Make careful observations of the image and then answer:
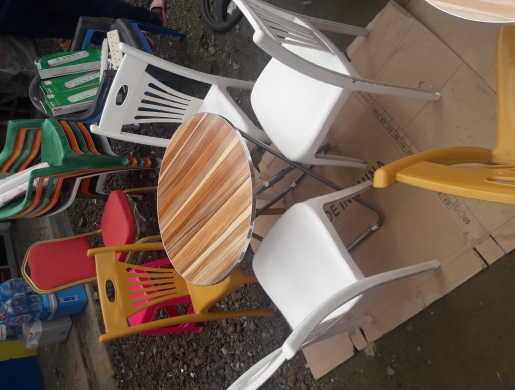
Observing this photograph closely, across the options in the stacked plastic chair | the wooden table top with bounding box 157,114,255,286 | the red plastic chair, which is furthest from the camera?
the red plastic chair

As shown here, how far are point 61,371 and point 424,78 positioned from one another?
3.63m

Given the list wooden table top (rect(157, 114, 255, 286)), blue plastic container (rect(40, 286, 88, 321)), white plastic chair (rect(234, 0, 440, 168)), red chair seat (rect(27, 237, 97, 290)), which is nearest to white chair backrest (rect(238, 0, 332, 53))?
white plastic chair (rect(234, 0, 440, 168))

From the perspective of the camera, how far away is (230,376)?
8.04ft

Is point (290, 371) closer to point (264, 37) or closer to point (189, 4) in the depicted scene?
point (264, 37)

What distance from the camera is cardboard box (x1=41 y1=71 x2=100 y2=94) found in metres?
2.50

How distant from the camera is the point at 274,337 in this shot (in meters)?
2.26

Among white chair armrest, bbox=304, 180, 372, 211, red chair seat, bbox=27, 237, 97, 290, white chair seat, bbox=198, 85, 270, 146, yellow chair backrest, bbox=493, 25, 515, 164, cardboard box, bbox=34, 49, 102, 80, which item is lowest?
red chair seat, bbox=27, 237, 97, 290

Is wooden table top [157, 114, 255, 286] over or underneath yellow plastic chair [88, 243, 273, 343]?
over

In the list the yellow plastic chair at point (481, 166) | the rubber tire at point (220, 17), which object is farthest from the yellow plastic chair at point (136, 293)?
the rubber tire at point (220, 17)

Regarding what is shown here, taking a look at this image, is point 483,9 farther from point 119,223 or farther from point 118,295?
point 119,223

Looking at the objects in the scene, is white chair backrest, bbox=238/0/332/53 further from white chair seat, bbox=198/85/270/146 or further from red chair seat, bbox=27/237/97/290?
red chair seat, bbox=27/237/97/290

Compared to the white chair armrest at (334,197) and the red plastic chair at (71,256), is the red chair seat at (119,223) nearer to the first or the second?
the red plastic chair at (71,256)

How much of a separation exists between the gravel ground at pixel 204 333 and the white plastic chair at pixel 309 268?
72 cm

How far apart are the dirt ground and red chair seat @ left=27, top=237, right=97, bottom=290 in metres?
0.56
